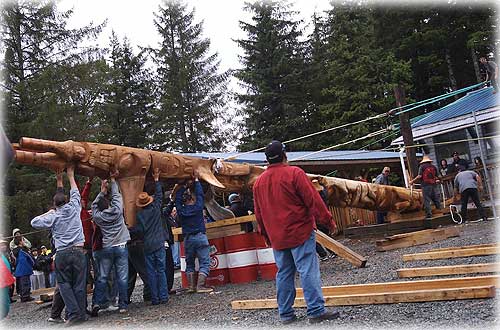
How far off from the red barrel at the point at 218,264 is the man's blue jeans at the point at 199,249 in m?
1.00

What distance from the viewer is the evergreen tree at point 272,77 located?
34875mm

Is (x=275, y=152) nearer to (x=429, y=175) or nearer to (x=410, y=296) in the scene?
(x=410, y=296)

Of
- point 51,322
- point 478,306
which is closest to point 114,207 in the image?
point 51,322

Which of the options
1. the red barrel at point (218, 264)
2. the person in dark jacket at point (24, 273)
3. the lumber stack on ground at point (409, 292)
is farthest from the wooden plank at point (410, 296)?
the person in dark jacket at point (24, 273)

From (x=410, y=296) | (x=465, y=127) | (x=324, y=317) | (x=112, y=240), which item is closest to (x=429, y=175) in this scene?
(x=465, y=127)

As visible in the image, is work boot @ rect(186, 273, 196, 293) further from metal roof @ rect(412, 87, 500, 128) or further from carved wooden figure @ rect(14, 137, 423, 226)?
metal roof @ rect(412, 87, 500, 128)

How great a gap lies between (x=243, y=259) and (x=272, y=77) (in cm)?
2642

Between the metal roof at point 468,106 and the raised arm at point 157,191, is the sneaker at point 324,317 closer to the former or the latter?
the raised arm at point 157,191

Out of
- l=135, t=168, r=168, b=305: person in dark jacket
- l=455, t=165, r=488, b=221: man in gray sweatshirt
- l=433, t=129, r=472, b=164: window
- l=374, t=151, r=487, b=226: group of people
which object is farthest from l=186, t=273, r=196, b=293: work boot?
l=433, t=129, r=472, b=164: window

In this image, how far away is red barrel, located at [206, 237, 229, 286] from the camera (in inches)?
423

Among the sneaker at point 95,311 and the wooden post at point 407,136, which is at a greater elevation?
the wooden post at point 407,136

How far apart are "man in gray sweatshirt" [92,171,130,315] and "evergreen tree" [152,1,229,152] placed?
2819 cm

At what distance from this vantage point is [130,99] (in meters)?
38.9

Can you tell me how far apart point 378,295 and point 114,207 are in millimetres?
4302
